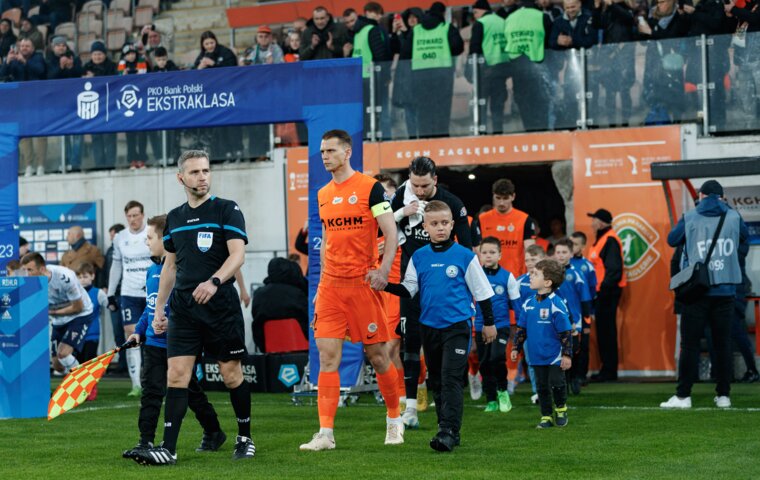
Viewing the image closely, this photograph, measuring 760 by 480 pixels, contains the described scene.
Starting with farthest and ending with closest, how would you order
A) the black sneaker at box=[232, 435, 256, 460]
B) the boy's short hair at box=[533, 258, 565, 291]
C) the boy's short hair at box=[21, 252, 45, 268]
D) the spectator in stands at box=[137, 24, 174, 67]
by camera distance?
the spectator in stands at box=[137, 24, 174, 67] → the boy's short hair at box=[21, 252, 45, 268] → the boy's short hair at box=[533, 258, 565, 291] → the black sneaker at box=[232, 435, 256, 460]

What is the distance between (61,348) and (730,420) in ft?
26.3

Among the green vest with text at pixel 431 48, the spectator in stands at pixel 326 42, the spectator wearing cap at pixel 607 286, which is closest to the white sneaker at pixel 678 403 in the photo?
the spectator wearing cap at pixel 607 286

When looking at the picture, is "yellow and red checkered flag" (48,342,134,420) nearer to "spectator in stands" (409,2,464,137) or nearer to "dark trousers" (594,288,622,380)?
"dark trousers" (594,288,622,380)

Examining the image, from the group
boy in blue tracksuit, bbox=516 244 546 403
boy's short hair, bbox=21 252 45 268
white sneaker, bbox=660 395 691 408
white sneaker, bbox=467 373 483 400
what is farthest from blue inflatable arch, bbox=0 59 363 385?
white sneaker, bbox=660 395 691 408

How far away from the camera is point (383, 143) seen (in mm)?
18734

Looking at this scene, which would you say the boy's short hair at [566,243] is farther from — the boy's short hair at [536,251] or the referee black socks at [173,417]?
the referee black socks at [173,417]

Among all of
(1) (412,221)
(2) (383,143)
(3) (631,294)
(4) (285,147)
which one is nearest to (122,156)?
(4) (285,147)

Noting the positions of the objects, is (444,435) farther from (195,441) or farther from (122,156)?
(122,156)

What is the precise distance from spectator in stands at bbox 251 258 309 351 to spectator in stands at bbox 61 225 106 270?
4403 mm

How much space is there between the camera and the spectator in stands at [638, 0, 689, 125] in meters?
17.1

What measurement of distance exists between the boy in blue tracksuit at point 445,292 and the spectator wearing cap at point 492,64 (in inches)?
346

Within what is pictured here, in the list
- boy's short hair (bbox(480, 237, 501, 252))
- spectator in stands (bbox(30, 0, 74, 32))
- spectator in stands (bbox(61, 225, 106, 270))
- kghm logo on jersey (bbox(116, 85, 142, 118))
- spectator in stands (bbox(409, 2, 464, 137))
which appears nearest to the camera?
boy's short hair (bbox(480, 237, 501, 252))

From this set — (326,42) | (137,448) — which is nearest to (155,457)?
(137,448)

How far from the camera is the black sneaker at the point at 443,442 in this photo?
29.4 ft
